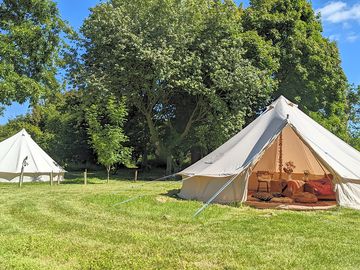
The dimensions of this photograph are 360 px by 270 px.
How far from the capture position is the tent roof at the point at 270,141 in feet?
30.8

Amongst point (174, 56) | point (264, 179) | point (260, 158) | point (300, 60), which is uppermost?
point (300, 60)

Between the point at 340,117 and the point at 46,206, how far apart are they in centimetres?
1913

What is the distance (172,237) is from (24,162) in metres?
12.8

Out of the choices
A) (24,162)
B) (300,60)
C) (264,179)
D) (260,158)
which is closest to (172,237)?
(260,158)

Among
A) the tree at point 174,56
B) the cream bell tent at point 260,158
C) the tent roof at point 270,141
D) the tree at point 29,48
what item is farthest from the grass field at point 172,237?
the tree at point 174,56

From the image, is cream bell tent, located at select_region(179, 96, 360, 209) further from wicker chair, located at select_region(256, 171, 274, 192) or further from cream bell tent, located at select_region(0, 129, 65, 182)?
cream bell tent, located at select_region(0, 129, 65, 182)

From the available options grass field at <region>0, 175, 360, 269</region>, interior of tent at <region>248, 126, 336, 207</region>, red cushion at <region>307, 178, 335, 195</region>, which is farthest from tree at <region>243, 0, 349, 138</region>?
grass field at <region>0, 175, 360, 269</region>

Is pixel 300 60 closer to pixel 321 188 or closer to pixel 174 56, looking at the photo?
pixel 174 56

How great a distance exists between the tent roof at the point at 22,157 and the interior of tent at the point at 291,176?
952cm

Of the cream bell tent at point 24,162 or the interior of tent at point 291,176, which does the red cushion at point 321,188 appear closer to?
the interior of tent at point 291,176

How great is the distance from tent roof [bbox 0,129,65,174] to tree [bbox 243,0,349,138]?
40.7 ft

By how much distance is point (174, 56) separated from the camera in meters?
18.8

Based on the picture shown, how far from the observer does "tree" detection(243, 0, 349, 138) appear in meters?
21.6

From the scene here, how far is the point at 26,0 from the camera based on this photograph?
598 inches
